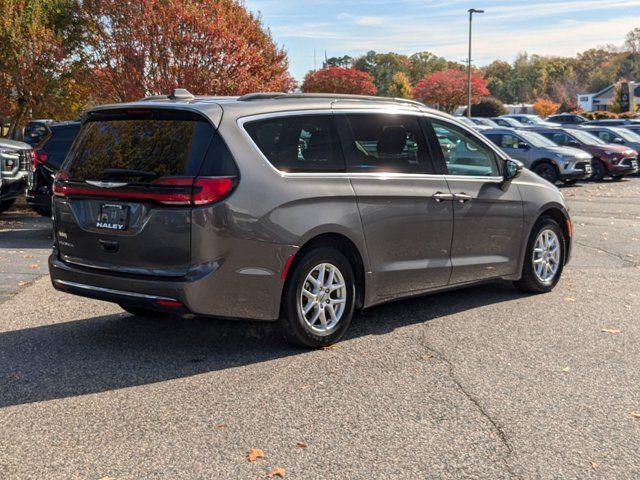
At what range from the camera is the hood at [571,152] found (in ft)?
70.8

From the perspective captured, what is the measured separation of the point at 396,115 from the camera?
6.54 m

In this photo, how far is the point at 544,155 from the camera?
21.6 metres

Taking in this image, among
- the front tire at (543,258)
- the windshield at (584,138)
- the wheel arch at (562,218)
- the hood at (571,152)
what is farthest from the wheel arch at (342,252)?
the windshield at (584,138)

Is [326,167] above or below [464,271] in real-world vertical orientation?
above

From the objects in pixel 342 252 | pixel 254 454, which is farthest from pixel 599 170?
pixel 254 454

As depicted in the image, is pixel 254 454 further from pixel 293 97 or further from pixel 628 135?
pixel 628 135

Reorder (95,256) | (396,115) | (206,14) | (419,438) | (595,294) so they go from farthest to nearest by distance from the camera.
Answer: (206,14)
(595,294)
(396,115)
(95,256)
(419,438)

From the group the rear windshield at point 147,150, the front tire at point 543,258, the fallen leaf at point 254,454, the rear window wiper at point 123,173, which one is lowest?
the fallen leaf at point 254,454

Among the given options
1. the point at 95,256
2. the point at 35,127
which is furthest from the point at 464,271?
the point at 35,127

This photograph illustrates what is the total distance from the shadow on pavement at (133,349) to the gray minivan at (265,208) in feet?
1.09

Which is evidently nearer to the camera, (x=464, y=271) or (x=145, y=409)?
(x=145, y=409)

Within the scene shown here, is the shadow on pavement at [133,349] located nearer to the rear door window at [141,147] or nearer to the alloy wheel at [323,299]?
the alloy wheel at [323,299]

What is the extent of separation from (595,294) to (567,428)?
150 inches

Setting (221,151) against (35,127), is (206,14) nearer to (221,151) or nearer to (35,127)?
(35,127)
